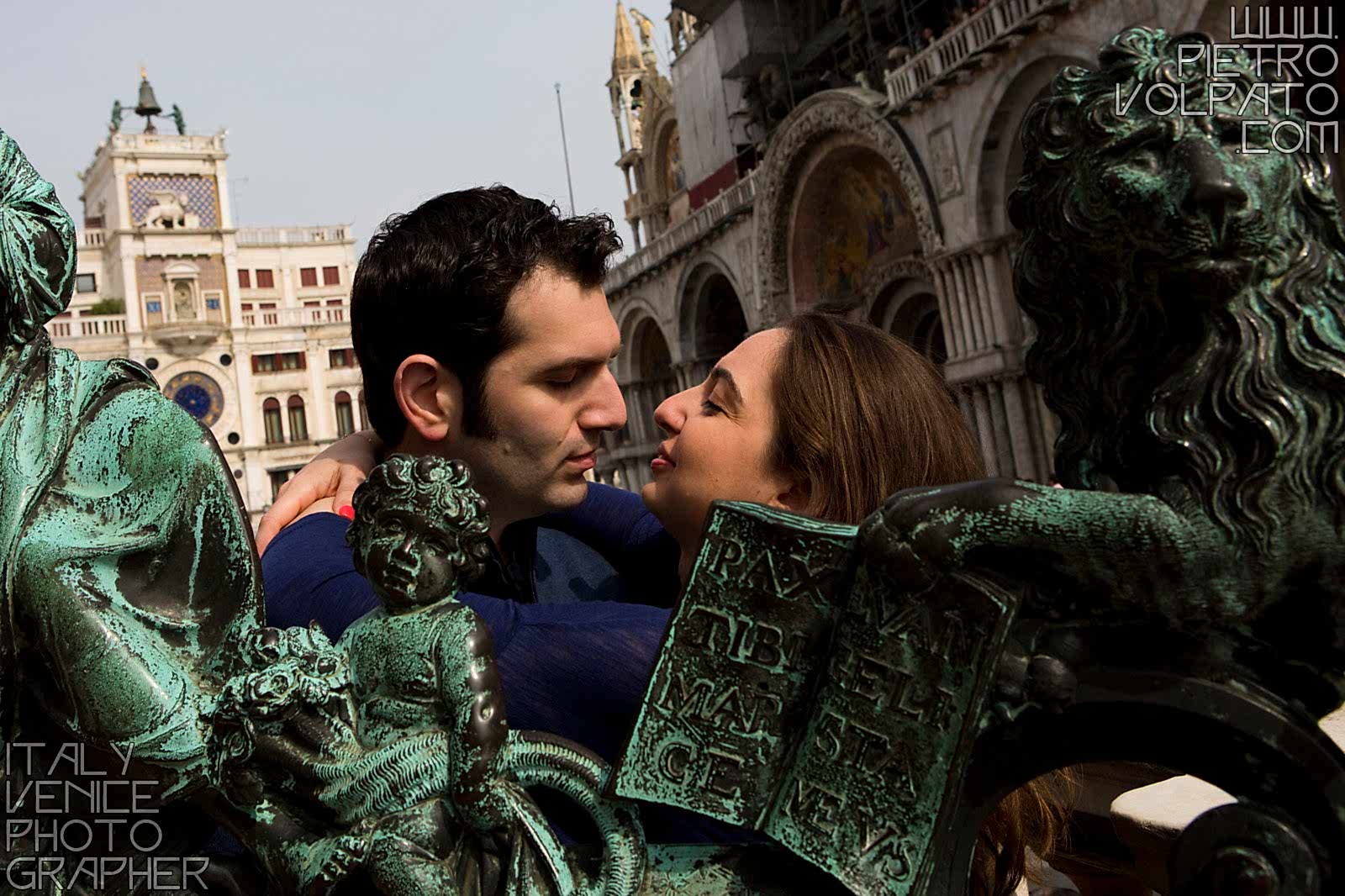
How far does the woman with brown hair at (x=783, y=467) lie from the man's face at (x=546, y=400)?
0.90 feet

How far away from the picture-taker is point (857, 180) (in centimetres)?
1622

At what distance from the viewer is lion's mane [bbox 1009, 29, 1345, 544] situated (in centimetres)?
93

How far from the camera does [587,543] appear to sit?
2340 millimetres

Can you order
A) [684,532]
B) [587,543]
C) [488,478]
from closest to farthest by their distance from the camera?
[684,532]
[488,478]
[587,543]

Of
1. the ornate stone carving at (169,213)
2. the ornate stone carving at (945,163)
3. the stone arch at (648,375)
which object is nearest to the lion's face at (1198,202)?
the ornate stone carving at (945,163)

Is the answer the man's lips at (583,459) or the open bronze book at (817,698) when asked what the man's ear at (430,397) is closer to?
the man's lips at (583,459)

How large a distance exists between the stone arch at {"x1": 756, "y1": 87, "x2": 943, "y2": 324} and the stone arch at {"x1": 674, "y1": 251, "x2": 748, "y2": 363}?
3.27m

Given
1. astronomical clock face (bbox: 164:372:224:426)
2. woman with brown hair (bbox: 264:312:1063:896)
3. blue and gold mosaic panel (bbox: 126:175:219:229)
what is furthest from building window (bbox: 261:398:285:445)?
woman with brown hair (bbox: 264:312:1063:896)

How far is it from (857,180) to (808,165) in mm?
757

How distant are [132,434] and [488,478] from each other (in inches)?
28.6

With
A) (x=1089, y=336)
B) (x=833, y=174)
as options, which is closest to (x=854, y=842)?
(x=1089, y=336)

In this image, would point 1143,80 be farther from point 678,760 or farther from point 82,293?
point 82,293

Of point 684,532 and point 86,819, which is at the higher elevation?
point 684,532

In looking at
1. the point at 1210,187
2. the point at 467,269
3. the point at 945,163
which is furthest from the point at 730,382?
the point at 945,163
